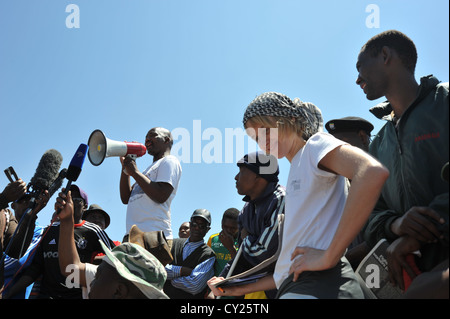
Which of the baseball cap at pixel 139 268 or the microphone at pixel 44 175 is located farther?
the microphone at pixel 44 175

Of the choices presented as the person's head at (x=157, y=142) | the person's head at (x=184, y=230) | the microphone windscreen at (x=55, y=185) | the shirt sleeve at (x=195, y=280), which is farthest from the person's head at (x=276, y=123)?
the person's head at (x=184, y=230)

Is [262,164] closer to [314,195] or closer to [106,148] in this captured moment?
[106,148]

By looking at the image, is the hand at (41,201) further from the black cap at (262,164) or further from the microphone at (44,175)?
the black cap at (262,164)

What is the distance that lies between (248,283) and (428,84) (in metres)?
1.64

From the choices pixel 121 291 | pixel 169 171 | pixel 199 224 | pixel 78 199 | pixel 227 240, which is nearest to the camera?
pixel 121 291

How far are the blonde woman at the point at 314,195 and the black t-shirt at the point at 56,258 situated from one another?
3055 mm

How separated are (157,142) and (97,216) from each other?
1.67 metres

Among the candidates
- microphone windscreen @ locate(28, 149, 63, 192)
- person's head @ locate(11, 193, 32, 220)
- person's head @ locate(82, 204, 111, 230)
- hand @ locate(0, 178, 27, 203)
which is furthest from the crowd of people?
person's head @ locate(82, 204, 111, 230)

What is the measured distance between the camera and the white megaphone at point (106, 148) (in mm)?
5242

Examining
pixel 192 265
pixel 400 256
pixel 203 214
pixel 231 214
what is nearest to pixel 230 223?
pixel 231 214

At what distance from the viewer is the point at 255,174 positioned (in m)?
4.29

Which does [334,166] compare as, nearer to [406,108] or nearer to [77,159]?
[406,108]
